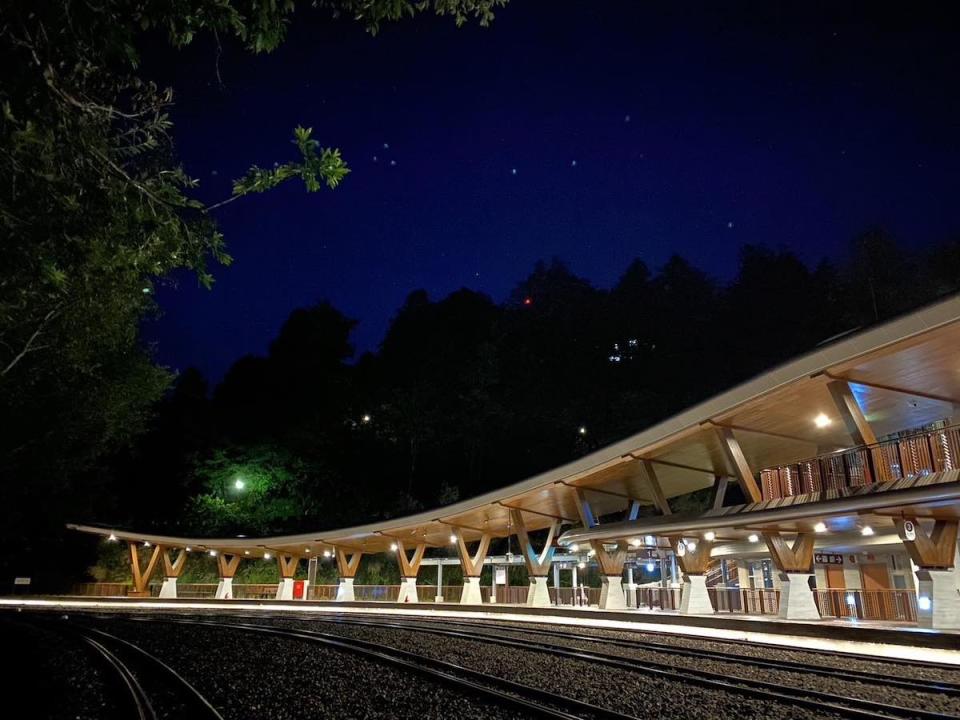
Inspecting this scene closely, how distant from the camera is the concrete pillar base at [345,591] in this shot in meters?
32.4

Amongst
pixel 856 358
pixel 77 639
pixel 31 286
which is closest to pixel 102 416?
pixel 77 639

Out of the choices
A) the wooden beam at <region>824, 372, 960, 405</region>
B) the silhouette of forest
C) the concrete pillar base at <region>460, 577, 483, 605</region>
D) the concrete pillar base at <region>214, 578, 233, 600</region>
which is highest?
the silhouette of forest

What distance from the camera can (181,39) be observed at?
5.16 m

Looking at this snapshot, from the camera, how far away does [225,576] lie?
119 ft

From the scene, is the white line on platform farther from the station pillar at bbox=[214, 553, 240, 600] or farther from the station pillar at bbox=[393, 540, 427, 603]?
the station pillar at bbox=[214, 553, 240, 600]

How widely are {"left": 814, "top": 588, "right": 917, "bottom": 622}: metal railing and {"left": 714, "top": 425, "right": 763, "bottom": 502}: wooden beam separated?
171 inches

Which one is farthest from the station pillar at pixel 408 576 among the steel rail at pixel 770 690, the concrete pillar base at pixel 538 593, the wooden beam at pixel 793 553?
the steel rail at pixel 770 690

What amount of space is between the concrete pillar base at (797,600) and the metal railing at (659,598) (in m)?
7.86

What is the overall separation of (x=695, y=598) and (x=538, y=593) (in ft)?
21.5

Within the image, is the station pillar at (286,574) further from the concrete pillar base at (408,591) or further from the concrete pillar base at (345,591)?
the concrete pillar base at (408,591)

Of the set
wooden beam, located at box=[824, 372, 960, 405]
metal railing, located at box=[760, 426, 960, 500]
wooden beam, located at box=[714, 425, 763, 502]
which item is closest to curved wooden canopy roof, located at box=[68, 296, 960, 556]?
wooden beam, located at box=[824, 372, 960, 405]

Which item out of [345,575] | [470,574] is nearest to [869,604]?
[470,574]

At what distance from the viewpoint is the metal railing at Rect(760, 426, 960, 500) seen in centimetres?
1095

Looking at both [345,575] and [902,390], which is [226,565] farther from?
[902,390]
